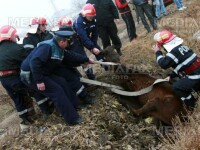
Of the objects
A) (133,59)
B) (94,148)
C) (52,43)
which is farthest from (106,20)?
(94,148)

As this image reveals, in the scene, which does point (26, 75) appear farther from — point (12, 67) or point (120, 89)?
point (120, 89)

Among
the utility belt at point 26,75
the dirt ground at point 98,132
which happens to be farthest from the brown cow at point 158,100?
the utility belt at point 26,75

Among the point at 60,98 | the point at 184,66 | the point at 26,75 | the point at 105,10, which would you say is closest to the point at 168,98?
the point at 184,66

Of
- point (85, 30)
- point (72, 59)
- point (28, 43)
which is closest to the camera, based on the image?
point (72, 59)

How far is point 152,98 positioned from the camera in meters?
6.36

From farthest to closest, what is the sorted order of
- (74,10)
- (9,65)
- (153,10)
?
(74,10)
(153,10)
(9,65)

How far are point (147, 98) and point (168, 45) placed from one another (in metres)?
1.10

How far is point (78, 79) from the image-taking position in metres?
6.63

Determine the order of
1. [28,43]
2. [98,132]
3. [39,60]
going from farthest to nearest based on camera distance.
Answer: [28,43] → [98,132] → [39,60]

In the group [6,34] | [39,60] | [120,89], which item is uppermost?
[6,34]

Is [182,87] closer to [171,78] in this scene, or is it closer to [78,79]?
[171,78]

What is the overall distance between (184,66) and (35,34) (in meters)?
3.08

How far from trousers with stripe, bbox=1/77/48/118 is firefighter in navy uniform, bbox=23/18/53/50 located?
845 millimetres

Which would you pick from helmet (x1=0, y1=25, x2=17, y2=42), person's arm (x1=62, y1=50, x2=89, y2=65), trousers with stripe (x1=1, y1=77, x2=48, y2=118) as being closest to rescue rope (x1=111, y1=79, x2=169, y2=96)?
person's arm (x1=62, y1=50, x2=89, y2=65)
